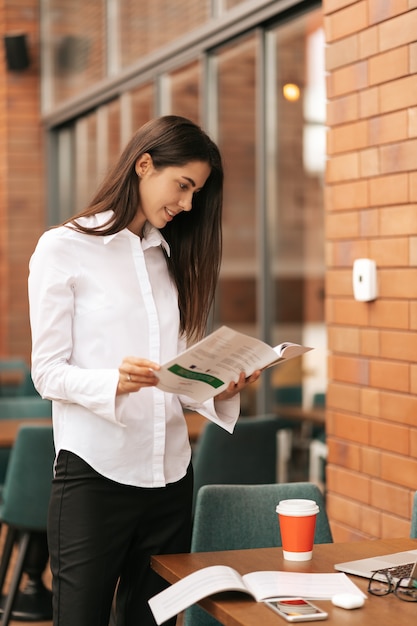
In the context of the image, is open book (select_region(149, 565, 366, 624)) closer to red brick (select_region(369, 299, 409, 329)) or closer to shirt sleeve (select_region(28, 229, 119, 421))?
shirt sleeve (select_region(28, 229, 119, 421))

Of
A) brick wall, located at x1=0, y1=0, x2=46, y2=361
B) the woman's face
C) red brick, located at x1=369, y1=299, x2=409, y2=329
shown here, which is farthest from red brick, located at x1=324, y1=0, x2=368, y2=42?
brick wall, located at x1=0, y1=0, x2=46, y2=361

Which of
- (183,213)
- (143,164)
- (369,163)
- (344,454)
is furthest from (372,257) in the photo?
(143,164)

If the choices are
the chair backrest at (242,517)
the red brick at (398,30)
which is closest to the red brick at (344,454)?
the chair backrest at (242,517)

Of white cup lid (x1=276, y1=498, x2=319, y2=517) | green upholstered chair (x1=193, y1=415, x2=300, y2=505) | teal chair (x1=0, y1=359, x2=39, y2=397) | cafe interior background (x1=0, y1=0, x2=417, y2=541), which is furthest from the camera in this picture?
teal chair (x1=0, y1=359, x2=39, y2=397)

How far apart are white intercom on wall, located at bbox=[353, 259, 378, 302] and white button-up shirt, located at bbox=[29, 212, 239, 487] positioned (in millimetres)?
1000

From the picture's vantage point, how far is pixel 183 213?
2.33 meters

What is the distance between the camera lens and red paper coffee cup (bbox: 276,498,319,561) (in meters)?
1.92

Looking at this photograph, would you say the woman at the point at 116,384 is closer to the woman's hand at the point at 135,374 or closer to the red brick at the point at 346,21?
the woman's hand at the point at 135,374

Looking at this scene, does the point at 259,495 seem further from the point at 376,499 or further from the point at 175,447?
the point at 376,499

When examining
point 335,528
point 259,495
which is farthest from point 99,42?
point 259,495

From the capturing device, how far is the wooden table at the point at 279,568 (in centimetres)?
160

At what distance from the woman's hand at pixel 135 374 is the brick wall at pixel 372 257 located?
1.16 meters

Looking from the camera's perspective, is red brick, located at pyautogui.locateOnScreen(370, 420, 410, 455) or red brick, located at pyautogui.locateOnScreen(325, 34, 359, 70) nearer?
red brick, located at pyautogui.locateOnScreen(370, 420, 410, 455)

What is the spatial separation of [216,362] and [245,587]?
418mm
